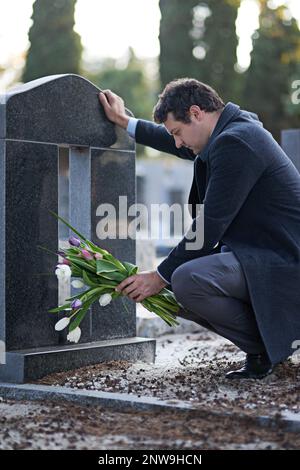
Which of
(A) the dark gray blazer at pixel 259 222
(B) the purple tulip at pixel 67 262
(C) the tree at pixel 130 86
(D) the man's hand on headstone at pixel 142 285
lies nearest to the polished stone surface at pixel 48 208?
(B) the purple tulip at pixel 67 262

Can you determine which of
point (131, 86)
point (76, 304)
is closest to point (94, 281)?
point (76, 304)

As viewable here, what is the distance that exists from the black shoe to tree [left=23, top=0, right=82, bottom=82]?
26.0 metres

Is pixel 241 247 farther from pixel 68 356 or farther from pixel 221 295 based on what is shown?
pixel 68 356

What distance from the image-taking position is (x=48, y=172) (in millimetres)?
4953

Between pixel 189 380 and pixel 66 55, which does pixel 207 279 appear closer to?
pixel 189 380

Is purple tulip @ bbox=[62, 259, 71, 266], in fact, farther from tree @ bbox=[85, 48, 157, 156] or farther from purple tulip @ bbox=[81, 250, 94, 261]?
tree @ bbox=[85, 48, 157, 156]

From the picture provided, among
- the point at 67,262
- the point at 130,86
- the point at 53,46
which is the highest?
the point at 130,86

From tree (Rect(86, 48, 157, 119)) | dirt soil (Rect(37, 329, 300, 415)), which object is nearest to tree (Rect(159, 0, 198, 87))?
tree (Rect(86, 48, 157, 119))

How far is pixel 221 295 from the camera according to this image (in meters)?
4.45

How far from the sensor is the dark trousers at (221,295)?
4.39 m

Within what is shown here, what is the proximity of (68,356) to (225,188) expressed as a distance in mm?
1330

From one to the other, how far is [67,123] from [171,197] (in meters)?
24.6

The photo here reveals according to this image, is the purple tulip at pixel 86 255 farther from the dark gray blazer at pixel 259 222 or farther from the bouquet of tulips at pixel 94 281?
the dark gray blazer at pixel 259 222
